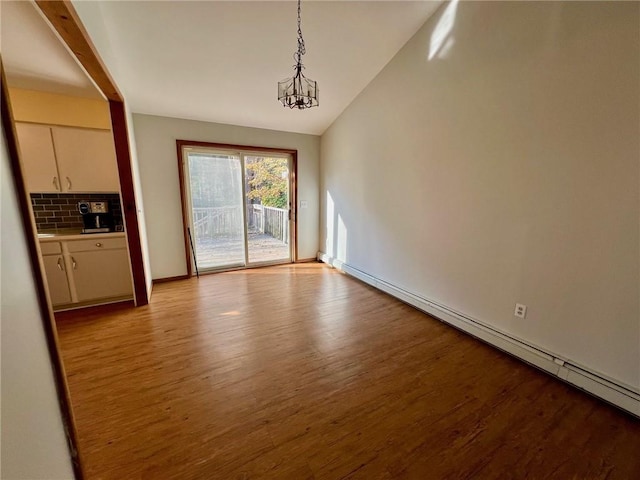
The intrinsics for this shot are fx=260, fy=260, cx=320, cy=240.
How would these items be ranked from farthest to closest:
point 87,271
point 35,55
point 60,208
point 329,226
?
point 329,226 < point 60,208 < point 87,271 < point 35,55

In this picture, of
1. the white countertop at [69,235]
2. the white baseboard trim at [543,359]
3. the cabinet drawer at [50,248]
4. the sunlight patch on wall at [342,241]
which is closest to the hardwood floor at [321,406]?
the white baseboard trim at [543,359]

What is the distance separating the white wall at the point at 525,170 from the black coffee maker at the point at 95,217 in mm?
3574

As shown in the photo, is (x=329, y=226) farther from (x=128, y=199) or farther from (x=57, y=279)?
(x=57, y=279)

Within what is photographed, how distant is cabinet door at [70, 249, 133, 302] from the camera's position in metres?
3.01

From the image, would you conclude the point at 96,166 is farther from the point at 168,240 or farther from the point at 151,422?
the point at 151,422

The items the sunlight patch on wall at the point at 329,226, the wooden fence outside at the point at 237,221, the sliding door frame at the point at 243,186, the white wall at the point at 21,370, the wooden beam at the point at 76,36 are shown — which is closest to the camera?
the white wall at the point at 21,370

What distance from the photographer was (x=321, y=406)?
1701 millimetres

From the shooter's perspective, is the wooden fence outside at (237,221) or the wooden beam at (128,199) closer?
the wooden beam at (128,199)

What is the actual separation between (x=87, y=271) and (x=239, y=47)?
3.04m

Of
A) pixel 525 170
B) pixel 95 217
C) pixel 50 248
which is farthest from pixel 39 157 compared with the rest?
pixel 525 170

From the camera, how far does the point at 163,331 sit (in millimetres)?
2568

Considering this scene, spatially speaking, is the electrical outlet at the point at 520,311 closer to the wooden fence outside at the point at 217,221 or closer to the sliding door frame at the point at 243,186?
the sliding door frame at the point at 243,186

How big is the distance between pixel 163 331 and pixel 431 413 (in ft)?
8.01

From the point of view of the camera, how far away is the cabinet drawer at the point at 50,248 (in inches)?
110
